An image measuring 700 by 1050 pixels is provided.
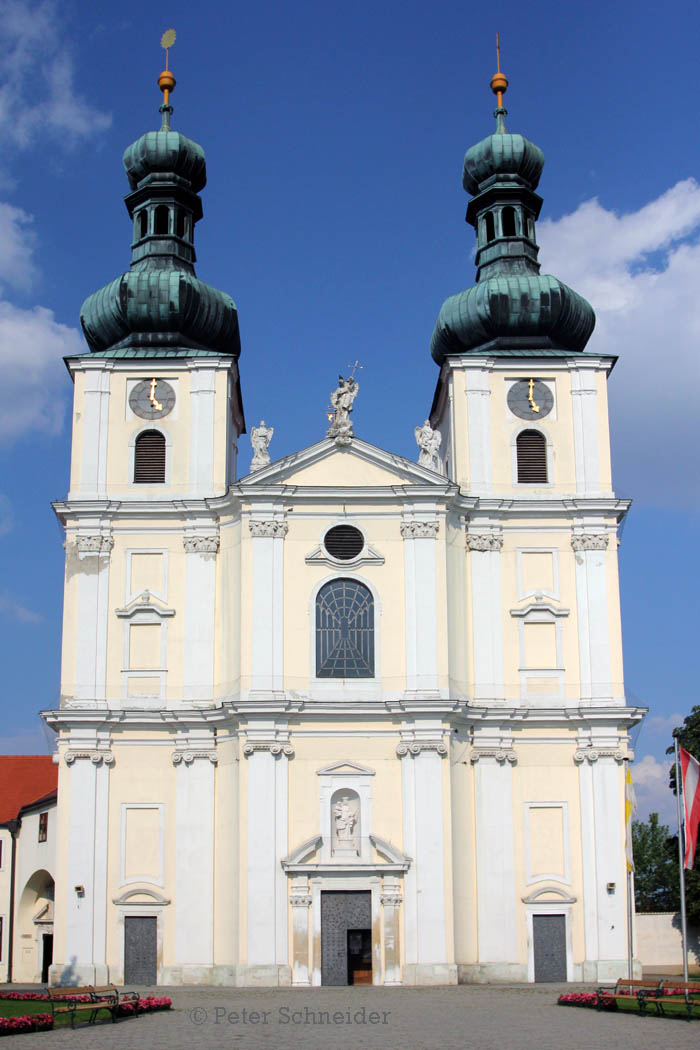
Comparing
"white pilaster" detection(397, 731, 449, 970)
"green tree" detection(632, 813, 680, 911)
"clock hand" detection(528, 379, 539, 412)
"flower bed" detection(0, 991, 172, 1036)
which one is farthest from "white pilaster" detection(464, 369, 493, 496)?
"green tree" detection(632, 813, 680, 911)

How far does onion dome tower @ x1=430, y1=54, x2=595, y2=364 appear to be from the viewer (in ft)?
111

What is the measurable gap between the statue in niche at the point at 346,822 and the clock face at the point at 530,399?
10240 millimetres

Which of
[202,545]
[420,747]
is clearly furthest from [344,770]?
[202,545]

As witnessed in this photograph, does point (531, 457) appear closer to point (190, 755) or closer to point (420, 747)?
point (420, 747)

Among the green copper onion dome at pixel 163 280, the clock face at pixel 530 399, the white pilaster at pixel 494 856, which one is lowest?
the white pilaster at pixel 494 856

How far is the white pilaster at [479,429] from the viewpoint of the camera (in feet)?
107

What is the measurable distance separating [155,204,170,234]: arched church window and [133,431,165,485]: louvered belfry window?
19.8ft

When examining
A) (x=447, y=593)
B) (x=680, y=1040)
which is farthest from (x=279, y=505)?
(x=680, y=1040)

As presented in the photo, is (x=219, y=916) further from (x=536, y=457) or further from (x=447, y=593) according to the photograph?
(x=536, y=457)

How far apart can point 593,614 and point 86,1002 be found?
15.3m

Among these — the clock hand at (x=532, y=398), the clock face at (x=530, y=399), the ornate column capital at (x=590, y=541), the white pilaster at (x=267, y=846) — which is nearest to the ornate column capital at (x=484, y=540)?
the ornate column capital at (x=590, y=541)

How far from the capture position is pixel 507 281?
34.0 meters

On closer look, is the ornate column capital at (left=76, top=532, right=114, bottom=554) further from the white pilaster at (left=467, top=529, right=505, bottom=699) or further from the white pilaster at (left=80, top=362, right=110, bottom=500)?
the white pilaster at (left=467, top=529, right=505, bottom=699)

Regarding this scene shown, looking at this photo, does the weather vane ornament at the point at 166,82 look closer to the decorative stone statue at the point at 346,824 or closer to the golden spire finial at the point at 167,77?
the golden spire finial at the point at 167,77
